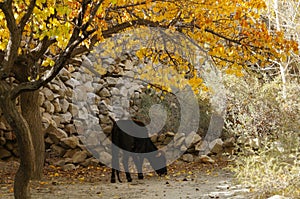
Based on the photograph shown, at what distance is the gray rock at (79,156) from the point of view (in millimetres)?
9484

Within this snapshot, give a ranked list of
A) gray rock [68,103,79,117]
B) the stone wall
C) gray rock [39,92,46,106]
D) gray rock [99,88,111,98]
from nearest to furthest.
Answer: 1. the stone wall
2. gray rock [39,92,46,106]
3. gray rock [68,103,79,117]
4. gray rock [99,88,111,98]

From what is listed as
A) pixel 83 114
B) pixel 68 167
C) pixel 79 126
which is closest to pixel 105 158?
pixel 68 167

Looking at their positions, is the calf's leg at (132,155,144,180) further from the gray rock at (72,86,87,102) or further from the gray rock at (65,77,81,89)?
the gray rock at (65,77,81,89)

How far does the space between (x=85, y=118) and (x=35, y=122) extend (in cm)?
338

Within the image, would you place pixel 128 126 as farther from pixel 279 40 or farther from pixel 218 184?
pixel 279 40

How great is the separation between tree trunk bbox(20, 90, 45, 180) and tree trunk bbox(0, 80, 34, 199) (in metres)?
3.25

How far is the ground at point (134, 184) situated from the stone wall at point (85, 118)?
1.77 feet

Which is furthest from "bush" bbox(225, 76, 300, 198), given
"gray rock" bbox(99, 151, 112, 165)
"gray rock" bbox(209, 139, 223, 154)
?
"gray rock" bbox(99, 151, 112, 165)

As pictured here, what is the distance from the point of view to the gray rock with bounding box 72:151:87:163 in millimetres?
9484

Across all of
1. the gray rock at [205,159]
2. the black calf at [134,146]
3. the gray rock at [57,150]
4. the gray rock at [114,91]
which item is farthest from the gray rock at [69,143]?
the gray rock at [205,159]

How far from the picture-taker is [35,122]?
7680 millimetres

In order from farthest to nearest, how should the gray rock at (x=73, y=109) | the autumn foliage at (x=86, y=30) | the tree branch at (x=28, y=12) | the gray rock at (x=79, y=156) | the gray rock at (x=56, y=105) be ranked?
the gray rock at (x=73, y=109)
the gray rock at (x=56, y=105)
the gray rock at (x=79, y=156)
the autumn foliage at (x=86, y=30)
the tree branch at (x=28, y=12)

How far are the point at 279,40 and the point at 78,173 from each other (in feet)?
16.7

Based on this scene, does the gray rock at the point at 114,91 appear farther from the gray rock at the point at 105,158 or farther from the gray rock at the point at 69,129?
the gray rock at the point at 105,158
